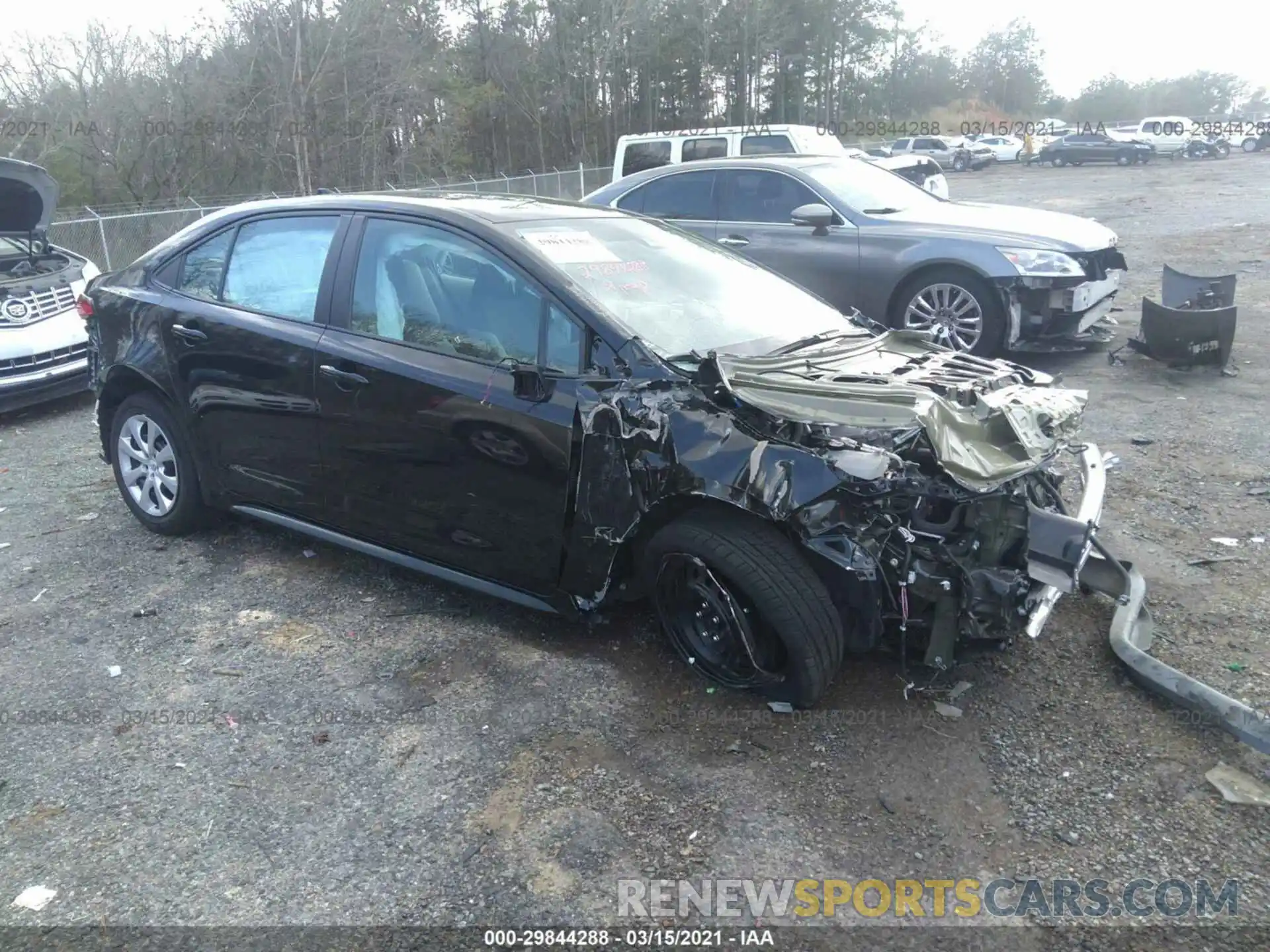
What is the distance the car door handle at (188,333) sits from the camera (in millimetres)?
4512

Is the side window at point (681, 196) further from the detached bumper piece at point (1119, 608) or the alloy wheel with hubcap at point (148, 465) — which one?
the detached bumper piece at point (1119, 608)

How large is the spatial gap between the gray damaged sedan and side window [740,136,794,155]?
4306 mm

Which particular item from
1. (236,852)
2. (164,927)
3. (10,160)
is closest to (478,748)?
(236,852)

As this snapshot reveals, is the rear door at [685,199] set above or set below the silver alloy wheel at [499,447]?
above

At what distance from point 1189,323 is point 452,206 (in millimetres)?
5854

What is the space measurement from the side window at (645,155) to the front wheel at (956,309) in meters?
6.43

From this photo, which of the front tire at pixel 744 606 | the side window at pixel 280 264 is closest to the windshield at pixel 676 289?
the front tire at pixel 744 606

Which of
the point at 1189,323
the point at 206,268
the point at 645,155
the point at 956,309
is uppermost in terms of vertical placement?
the point at 645,155

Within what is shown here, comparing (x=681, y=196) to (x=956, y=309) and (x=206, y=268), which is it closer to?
(x=956, y=309)

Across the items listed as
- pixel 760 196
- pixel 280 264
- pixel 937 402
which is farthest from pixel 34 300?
pixel 937 402

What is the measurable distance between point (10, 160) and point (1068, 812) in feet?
28.2

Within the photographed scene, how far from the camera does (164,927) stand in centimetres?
250

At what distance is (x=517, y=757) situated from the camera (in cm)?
316

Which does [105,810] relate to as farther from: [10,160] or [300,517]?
[10,160]
